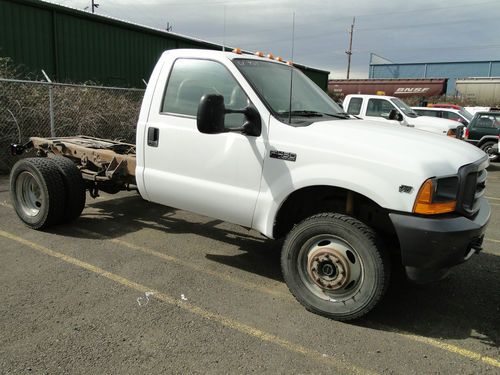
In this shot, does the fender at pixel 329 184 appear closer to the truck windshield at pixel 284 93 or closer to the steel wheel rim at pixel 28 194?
the truck windshield at pixel 284 93

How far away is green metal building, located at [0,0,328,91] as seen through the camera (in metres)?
12.0

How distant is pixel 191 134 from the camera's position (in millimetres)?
4129

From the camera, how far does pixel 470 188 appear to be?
3.35 metres

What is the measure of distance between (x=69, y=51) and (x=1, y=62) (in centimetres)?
259

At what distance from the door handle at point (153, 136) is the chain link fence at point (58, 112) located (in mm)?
5558

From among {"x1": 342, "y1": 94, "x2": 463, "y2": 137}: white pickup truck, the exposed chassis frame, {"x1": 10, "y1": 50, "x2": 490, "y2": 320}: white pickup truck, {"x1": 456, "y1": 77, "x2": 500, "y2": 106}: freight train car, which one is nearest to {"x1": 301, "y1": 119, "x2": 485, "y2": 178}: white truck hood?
{"x1": 10, "y1": 50, "x2": 490, "y2": 320}: white pickup truck

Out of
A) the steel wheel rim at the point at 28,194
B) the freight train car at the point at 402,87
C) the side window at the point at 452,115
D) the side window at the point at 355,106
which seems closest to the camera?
the steel wheel rim at the point at 28,194

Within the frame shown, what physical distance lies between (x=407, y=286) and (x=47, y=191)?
3982mm

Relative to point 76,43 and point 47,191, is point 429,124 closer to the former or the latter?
point 76,43

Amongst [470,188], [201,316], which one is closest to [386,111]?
[470,188]

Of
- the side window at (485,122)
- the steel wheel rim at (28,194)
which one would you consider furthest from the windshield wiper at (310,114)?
the side window at (485,122)

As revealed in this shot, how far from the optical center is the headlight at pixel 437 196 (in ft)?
10.1

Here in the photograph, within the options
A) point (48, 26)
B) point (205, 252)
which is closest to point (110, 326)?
point (205, 252)

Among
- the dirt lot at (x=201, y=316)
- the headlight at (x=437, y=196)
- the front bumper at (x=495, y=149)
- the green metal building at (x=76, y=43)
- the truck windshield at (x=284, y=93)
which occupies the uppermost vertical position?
the green metal building at (x=76, y=43)
